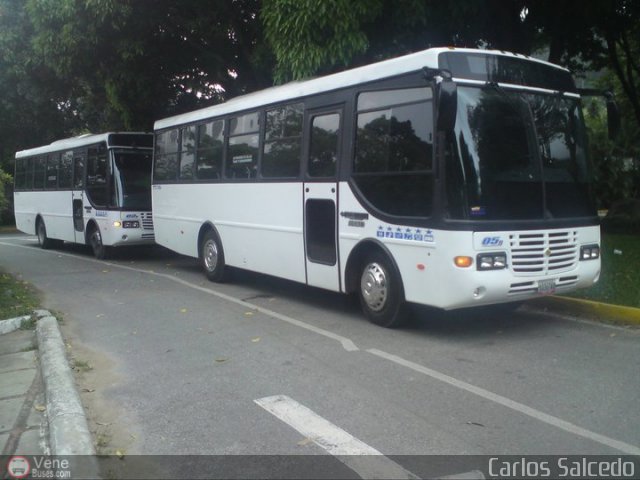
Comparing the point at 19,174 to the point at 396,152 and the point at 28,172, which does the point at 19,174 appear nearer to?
the point at 28,172

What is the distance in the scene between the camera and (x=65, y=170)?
17.1 m

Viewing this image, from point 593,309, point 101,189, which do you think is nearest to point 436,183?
point 593,309

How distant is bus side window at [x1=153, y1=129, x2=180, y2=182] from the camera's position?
12.7 m

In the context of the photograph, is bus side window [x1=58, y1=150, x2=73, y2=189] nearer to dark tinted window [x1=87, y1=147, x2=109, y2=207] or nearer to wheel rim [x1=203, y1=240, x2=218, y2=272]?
dark tinted window [x1=87, y1=147, x2=109, y2=207]

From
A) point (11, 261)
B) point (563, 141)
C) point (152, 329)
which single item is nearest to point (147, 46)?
point (11, 261)

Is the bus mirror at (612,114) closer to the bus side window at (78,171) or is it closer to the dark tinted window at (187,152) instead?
the dark tinted window at (187,152)

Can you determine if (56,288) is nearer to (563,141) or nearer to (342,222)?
(342,222)

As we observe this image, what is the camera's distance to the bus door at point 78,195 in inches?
635

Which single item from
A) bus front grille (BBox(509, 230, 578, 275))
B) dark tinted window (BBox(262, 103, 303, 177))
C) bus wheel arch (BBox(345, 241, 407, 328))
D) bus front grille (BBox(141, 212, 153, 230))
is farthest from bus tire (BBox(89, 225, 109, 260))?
bus front grille (BBox(509, 230, 578, 275))

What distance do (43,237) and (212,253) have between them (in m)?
10.3

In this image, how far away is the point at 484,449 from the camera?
429 cm

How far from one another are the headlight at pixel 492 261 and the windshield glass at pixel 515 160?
38cm

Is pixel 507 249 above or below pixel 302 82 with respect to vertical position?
below

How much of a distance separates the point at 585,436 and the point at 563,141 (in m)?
3.93
